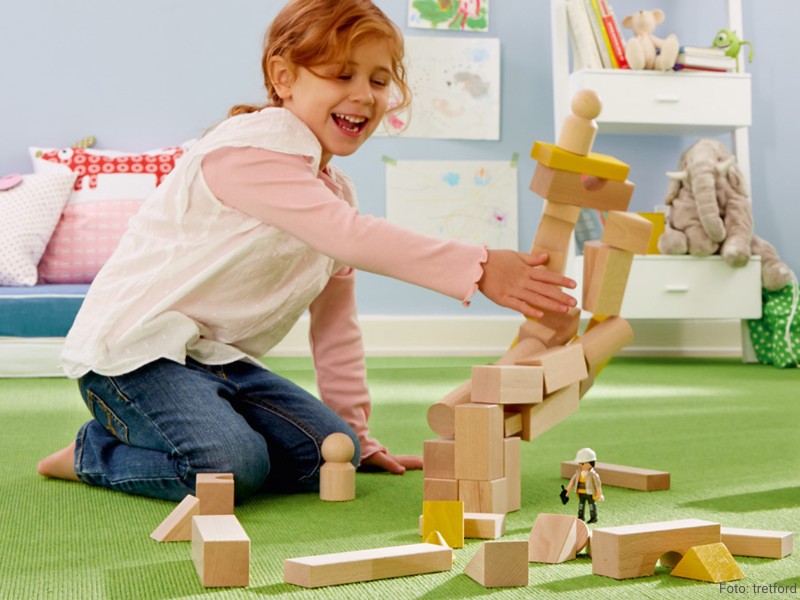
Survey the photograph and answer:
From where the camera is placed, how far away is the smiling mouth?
1.20 meters

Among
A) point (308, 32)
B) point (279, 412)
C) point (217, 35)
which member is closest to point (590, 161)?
point (308, 32)

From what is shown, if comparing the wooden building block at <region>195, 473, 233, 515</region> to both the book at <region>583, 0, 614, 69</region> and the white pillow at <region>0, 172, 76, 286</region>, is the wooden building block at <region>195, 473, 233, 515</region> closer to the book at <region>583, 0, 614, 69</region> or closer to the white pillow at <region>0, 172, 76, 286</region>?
the white pillow at <region>0, 172, 76, 286</region>

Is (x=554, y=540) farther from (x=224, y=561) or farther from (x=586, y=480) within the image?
(x=224, y=561)

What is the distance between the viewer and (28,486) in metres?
1.19

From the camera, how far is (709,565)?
78 centimetres

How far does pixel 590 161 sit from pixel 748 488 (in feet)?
1.36

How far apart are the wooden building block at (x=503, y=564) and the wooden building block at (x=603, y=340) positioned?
40cm

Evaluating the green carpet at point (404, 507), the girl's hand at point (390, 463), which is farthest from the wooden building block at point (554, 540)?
the girl's hand at point (390, 463)

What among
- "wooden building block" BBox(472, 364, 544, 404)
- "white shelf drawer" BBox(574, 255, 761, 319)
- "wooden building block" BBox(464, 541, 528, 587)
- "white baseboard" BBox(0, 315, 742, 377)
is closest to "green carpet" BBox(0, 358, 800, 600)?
"wooden building block" BBox(464, 541, 528, 587)

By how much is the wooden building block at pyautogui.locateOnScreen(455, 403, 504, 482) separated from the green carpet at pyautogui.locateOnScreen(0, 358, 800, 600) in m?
0.06

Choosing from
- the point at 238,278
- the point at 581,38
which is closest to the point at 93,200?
the point at 581,38

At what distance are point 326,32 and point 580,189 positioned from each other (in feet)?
1.11

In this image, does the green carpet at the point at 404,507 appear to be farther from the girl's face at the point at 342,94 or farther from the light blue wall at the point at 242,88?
the light blue wall at the point at 242,88

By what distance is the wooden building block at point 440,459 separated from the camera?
40.8 inches
